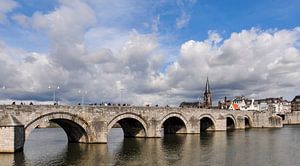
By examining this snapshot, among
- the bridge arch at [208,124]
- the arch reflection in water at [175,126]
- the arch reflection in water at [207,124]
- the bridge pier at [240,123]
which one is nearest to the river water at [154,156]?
the arch reflection in water at [175,126]

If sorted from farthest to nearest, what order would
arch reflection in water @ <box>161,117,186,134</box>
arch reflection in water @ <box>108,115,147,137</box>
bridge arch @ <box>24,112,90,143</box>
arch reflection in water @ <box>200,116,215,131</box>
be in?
arch reflection in water @ <box>200,116,215,131</box>
arch reflection in water @ <box>161,117,186,134</box>
arch reflection in water @ <box>108,115,147,137</box>
bridge arch @ <box>24,112,90,143</box>

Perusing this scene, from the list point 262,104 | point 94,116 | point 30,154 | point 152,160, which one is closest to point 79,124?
point 94,116

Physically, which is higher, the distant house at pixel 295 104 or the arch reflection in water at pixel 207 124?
the distant house at pixel 295 104

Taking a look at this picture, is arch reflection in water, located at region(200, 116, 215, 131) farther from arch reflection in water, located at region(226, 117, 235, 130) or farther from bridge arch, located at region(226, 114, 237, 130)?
arch reflection in water, located at region(226, 117, 235, 130)

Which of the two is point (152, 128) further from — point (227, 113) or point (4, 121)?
point (227, 113)

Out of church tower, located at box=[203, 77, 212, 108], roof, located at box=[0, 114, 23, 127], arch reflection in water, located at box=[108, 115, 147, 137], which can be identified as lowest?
arch reflection in water, located at box=[108, 115, 147, 137]

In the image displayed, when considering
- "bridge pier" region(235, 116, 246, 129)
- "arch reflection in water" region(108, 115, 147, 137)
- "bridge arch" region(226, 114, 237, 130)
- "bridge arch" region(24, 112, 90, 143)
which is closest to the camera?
"bridge arch" region(24, 112, 90, 143)

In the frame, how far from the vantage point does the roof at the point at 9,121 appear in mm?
30841

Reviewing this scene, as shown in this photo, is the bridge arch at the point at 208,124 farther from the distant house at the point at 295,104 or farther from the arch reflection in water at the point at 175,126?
the distant house at the point at 295,104

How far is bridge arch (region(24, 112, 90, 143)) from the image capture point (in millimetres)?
34750

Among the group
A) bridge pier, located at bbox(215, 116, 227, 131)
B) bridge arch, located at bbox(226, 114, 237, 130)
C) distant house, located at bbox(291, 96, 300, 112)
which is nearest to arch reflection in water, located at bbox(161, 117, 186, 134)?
bridge pier, located at bbox(215, 116, 227, 131)

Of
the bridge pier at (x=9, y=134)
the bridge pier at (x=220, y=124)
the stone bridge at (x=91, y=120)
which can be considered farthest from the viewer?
the bridge pier at (x=220, y=124)

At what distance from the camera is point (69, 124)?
4081 cm

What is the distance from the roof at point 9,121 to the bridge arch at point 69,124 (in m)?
1.99
